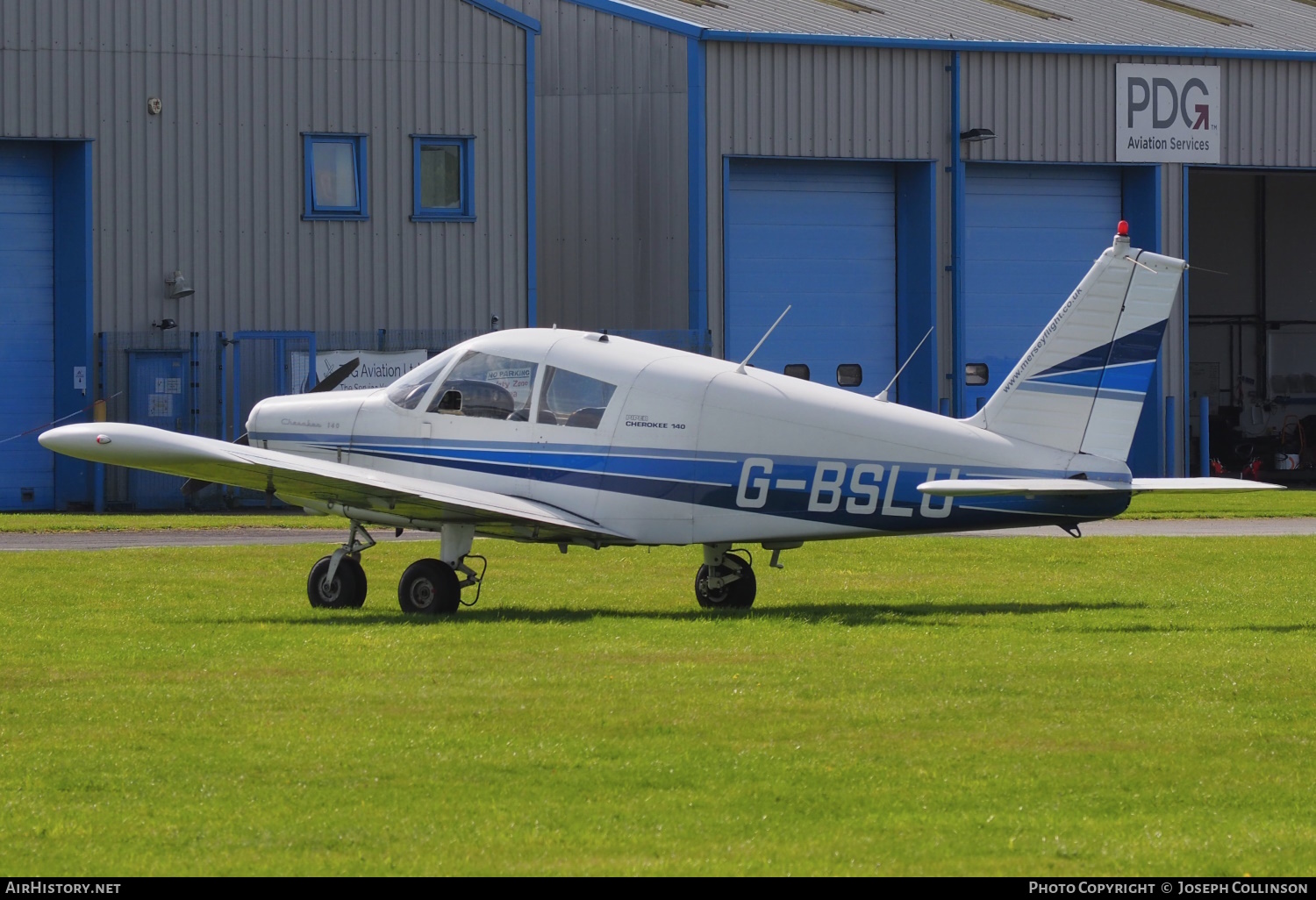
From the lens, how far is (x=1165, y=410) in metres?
35.2

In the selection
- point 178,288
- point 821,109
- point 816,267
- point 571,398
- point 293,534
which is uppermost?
point 821,109

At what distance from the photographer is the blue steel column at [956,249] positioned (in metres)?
33.7

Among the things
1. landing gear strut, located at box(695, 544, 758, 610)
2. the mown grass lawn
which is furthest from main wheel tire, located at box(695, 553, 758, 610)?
the mown grass lawn

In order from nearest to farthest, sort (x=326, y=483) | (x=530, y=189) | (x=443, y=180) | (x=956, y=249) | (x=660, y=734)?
(x=660, y=734)
(x=326, y=483)
(x=443, y=180)
(x=530, y=189)
(x=956, y=249)

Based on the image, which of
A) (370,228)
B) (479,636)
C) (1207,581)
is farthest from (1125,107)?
(479,636)

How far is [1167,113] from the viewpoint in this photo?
35.1 meters

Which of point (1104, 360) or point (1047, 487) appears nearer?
point (1047, 487)

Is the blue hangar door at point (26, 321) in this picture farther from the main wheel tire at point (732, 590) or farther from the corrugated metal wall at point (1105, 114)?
the main wheel tire at point (732, 590)

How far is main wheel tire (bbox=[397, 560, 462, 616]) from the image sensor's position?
558 inches

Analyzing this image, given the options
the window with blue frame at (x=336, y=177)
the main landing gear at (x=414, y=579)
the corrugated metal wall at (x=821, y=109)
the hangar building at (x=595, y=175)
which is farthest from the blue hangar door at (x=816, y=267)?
the main landing gear at (x=414, y=579)

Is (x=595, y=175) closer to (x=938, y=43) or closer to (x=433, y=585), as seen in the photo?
(x=938, y=43)

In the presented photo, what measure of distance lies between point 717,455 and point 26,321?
1924 centimetres

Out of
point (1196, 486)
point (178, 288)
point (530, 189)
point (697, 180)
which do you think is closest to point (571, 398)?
point (1196, 486)

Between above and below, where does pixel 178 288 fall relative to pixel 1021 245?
below
